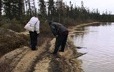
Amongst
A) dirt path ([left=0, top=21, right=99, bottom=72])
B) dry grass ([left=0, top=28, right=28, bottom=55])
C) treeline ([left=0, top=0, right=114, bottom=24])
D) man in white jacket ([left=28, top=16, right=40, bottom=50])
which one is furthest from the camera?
treeline ([left=0, top=0, right=114, bottom=24])

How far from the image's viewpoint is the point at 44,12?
80500 millimetres

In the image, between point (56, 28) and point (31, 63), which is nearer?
point (31, 63)

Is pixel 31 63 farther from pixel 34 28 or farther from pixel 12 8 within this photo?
pixel 12 8

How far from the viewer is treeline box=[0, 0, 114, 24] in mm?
52406

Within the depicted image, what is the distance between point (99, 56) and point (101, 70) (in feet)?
17.0

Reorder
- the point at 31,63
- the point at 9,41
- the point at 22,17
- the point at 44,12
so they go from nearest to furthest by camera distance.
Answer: the point at 31,63, the point at 9,41, the point at 22,17, the point at 44,12

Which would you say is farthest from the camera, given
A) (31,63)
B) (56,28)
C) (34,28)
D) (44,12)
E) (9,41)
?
(44,12)

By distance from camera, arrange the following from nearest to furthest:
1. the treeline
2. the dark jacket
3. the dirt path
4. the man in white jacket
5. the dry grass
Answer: the dirt path, the dark jacket, the man in white jacket, the dry grass, the treeline

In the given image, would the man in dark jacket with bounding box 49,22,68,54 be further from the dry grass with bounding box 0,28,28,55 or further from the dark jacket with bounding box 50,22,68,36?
the dry grass with bounding box 0,28,28,55

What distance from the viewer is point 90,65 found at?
56.1ft

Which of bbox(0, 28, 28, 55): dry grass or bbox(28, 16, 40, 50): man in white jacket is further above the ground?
bbox(28, 16, 40, 50): man in white jacket

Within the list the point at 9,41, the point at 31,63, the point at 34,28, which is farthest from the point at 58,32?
the point at 9,41

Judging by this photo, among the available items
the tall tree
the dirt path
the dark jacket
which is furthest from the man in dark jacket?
the tall tree

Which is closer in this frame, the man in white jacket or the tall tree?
the man in white jacket
